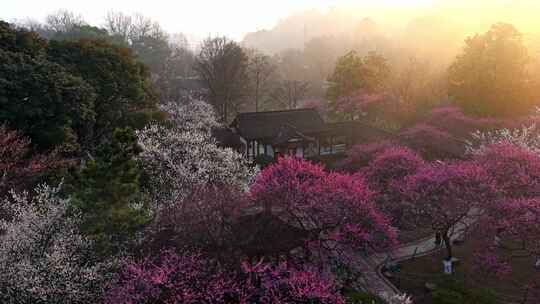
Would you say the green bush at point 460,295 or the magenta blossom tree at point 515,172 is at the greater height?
the magenta blossom tree at point 515,172

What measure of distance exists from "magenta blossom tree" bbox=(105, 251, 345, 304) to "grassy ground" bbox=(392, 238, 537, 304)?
5230mm

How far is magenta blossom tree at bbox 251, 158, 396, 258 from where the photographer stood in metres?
12.5

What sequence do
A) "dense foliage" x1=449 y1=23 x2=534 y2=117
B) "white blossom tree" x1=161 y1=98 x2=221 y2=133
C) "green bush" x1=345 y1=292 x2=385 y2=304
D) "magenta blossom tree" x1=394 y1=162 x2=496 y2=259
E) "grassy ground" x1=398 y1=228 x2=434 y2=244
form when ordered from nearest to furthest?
1. "green bush" x1=345 y1=292 x2=385 y2=304
2. "magenta blossom tree" x1=394 y1=162 x2=496 y2=259
3. "grassy ground" x1=398 y1=228 x2=434 y2=244
4. "dense foliage" x1=449 y1=23 x2=534 y2=117
5. "white blossom tree" x1=161 y1=98 x2=221 y2=133

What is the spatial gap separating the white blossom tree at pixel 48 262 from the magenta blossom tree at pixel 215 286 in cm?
153

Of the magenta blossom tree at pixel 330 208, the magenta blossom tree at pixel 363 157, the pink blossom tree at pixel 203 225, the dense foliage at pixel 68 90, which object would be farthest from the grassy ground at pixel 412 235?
the dense foliage at pixel 68 90

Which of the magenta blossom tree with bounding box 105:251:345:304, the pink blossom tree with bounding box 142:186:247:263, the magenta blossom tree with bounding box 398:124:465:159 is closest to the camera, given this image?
the magenta blossom tree with bounding box 105:251:345:304

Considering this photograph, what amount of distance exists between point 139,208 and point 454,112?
2567cm

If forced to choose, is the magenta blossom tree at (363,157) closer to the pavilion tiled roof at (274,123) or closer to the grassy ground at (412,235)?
the grassy ground at (412,235)

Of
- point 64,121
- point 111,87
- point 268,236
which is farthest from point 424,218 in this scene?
point 111,87

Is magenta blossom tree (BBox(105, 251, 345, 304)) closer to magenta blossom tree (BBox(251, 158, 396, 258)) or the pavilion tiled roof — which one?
magenta blossom tree (BBox(251, 158, 396, 258))

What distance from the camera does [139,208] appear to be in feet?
45.1

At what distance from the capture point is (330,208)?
12.5 metres

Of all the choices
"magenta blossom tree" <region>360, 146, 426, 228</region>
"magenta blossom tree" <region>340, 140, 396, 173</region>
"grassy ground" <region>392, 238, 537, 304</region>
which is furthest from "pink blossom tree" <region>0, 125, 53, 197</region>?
"grassy ground" <region>392, 238, 537, 304</region>

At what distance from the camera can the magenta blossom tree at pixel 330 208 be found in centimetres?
1250
